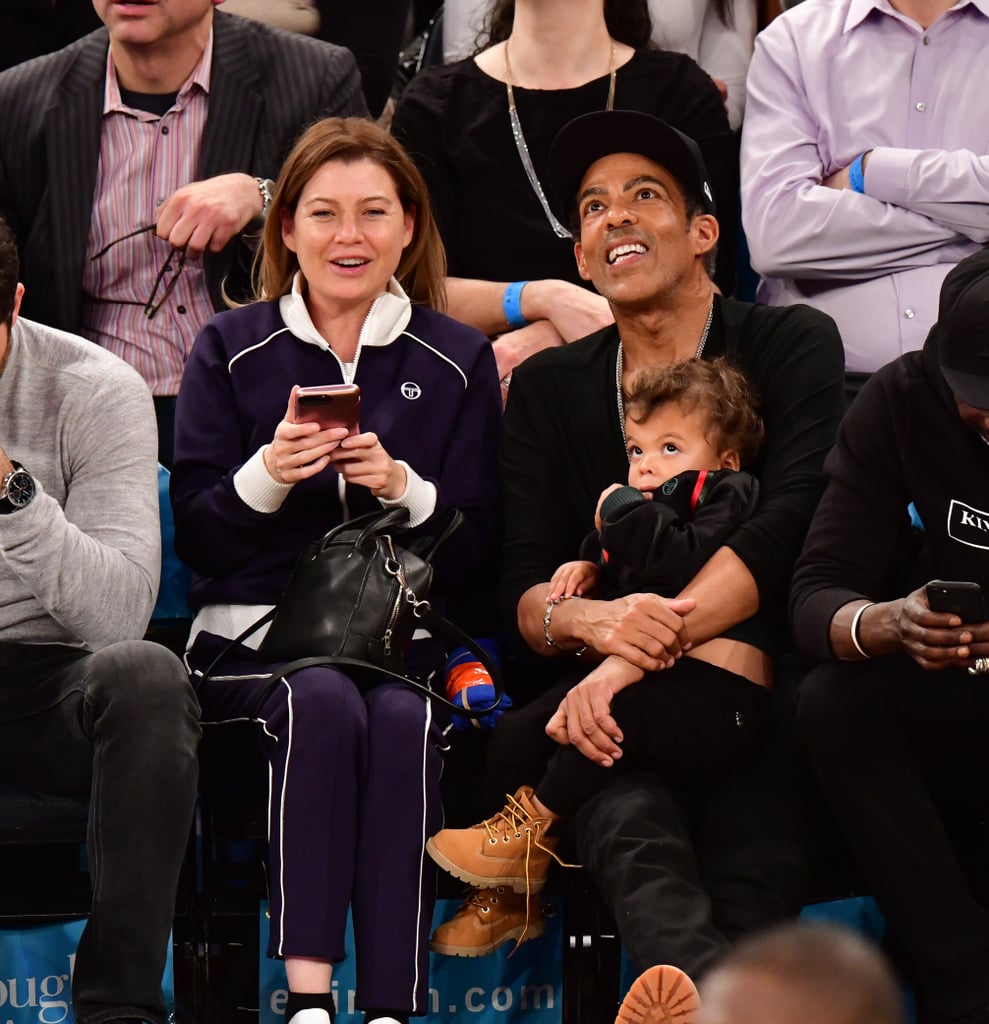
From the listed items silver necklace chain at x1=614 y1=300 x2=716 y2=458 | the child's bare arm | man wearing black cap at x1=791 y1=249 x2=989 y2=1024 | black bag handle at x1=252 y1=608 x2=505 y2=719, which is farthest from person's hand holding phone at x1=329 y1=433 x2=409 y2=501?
man wearing black cap at x1=791 y1=249 x2=989 y2=1024

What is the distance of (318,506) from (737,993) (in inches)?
92.9

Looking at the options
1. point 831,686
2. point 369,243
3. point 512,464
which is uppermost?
point 369,243

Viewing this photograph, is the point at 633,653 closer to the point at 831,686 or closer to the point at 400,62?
the point at 831,686

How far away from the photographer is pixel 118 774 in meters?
3.20

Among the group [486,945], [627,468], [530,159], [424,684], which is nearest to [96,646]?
[424,684]

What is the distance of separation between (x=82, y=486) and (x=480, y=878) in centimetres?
108

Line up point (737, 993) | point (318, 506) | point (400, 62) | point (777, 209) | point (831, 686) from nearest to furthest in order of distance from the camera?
point (737, 993) → point (831, 686) → point (318, 506) → point (777, 209) → point (400, 62)

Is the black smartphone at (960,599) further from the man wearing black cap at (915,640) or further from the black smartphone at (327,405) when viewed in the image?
the black smartphone at (327,405)

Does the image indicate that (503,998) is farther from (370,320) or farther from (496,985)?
(370,320)

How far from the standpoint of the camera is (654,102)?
15.1ft

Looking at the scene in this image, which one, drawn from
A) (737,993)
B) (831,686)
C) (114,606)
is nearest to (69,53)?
(114,606)

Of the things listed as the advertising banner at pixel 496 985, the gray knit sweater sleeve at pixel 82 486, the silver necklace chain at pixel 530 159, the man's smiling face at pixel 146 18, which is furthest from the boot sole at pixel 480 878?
the man's smiling face at pixel 146 18

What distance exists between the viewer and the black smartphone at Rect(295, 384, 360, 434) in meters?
3.57

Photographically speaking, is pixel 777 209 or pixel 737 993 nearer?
pixel 737 993
